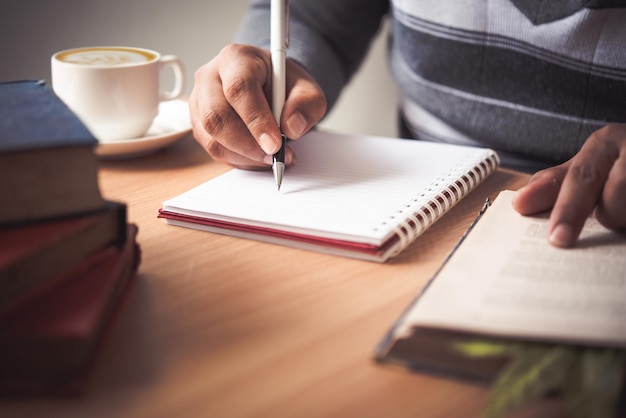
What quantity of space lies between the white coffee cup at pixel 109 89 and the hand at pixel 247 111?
0.09 meters

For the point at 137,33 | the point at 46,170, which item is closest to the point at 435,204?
the point at 46,170

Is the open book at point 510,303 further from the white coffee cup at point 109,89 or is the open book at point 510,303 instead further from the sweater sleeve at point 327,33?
the sweater sleeve at point 327,33

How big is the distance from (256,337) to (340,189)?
0.28m

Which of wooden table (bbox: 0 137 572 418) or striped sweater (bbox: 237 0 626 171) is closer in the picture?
wooden table (bbox: 0 137 572 418)

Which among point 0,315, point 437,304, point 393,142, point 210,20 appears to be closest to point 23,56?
point 210,20

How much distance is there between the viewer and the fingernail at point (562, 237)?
587 mm

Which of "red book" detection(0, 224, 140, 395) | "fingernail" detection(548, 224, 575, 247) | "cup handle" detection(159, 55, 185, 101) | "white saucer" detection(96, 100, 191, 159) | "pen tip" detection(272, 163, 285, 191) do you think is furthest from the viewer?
"cup handle" detection(159, 55, 185, 101)

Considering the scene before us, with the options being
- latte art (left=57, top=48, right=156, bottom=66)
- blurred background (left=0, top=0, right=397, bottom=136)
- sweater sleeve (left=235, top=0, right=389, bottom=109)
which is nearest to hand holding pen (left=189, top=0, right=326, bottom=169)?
latte art (left=57, top=48, right=156, bottom=66)

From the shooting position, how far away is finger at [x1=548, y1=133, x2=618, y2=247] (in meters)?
0.59

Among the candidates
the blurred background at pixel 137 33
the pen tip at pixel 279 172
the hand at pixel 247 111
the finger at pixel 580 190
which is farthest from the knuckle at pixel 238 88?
the blurred background at pixel 137 33

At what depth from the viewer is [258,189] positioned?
744mm

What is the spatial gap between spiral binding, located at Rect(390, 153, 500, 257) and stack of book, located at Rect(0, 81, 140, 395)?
10.5 inches

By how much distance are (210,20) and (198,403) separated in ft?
4.65

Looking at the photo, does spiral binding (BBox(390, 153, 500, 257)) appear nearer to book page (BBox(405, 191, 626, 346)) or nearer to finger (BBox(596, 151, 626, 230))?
book page (BBox(405, 191, 626, 346))
